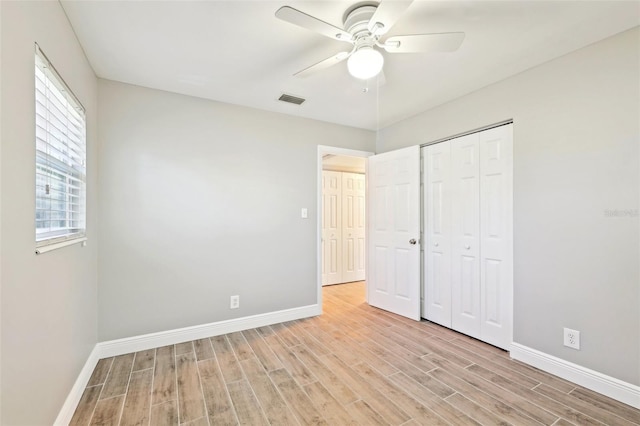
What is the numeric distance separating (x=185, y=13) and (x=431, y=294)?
11.0 feet

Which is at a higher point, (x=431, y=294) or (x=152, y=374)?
(x=431, y=294)

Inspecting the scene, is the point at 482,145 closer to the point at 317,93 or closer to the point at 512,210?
the point at 512,210

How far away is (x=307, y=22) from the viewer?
1410 mm

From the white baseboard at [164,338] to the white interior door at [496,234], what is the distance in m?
1.84

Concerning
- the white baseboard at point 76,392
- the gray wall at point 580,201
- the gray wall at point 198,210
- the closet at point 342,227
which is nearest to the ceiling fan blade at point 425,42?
the gray wall at point 580,201

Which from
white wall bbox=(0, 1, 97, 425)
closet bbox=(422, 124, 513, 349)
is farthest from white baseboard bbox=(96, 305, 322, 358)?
closet bbox=(422, 124, 513, 349)

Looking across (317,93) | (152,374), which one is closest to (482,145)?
(317,93)

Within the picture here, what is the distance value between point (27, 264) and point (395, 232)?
125 inches

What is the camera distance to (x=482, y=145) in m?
2.70

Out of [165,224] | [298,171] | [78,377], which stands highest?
[298,171]

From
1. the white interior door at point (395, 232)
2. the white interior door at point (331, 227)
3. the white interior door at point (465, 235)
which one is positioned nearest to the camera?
the white interior door at point (465, 235)

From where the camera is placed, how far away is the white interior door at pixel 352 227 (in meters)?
5.22

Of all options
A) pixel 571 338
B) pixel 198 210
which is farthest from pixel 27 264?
pixel 571 338

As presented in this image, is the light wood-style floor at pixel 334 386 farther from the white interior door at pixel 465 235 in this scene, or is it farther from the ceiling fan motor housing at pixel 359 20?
the ceiling fan motor housing at pixel 359 20
